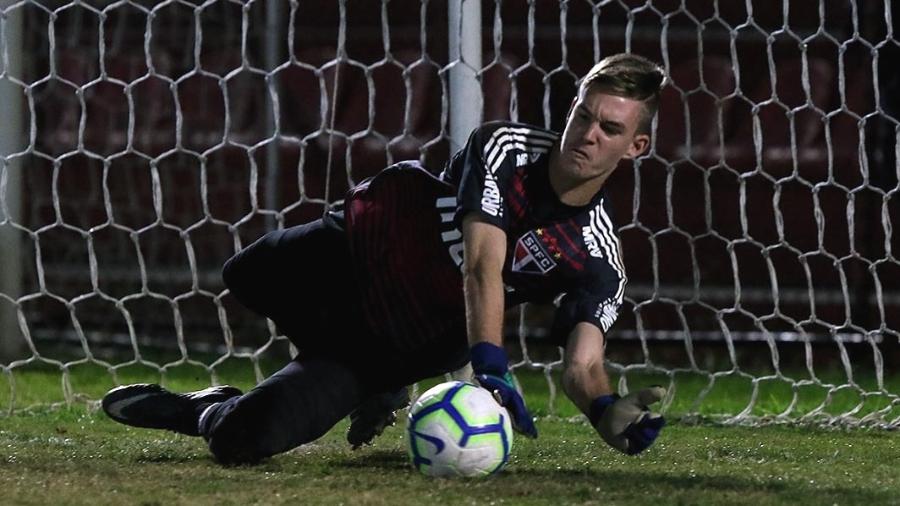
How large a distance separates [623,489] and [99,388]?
2.67m

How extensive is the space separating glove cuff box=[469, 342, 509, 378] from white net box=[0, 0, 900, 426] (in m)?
2.82

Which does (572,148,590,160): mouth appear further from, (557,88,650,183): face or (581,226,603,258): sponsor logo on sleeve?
(581,226,603,258): sponsor logo on sleeve

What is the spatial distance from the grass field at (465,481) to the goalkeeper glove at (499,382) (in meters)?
0.14

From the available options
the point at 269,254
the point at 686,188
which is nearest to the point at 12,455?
the point at 269,254

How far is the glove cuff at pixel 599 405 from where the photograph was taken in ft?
10.7

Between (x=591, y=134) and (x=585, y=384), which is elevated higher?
(x=591, y=134)

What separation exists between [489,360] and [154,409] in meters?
0.98

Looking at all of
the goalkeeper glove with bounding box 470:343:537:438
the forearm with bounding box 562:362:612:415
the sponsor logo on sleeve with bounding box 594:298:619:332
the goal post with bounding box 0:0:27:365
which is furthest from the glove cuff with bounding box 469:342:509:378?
the goal post with bounding box 0:0:27:365

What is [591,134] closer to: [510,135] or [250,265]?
[510,135]

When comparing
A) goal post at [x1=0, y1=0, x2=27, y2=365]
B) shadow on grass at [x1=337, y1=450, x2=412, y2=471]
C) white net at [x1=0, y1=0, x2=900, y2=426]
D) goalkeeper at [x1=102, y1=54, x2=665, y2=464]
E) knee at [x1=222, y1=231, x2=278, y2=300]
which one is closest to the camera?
goalkeeper at [x1=102, y1=54, x2=665, y2=464]

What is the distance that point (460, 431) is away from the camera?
3.16m

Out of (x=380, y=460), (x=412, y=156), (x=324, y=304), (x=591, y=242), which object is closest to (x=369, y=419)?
(x=380, y=460)

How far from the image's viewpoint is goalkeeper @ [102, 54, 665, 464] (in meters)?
3.30

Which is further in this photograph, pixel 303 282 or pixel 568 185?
pixel 303 282
